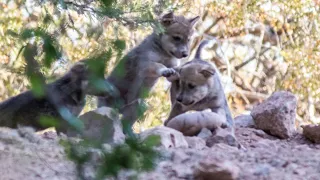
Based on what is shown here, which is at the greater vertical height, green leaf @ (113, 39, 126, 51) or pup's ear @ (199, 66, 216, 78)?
green leaf @ (113, 39, 126, 51)

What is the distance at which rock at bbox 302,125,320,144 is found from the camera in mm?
6477

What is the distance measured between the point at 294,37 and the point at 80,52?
5790 mm

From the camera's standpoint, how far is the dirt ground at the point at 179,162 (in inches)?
165

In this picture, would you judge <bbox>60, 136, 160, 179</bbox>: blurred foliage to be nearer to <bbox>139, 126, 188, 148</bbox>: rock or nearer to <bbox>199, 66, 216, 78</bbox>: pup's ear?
<bbox>139, 126, 188, 148</bbox>: rock

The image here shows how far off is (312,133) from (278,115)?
0.37 m

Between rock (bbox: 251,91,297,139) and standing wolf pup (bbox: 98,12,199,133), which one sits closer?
rock (bbox: 251,91,297,139)

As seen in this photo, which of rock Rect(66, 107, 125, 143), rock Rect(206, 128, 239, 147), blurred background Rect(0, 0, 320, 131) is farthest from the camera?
blurred background Rect(0, 0, 320, 131)

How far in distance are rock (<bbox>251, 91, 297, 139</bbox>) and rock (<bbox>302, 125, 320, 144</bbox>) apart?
0.23 metres

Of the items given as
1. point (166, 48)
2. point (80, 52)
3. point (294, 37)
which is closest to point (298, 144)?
point (166, 48)

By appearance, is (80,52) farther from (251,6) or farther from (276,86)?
(276,86)

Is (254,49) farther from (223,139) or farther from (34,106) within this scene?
(223,139)

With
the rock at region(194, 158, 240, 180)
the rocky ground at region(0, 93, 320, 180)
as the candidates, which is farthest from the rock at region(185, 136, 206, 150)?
the rock at region(194, 158, 240, 180)

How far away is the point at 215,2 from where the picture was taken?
12.7 m

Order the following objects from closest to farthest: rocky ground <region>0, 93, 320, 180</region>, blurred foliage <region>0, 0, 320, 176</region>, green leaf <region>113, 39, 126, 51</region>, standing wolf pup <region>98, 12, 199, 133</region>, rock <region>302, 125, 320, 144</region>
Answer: green leaf <region>113, 39, 126, 51</region>, rocky ground <region>0, 93, 320, 180</region>, rock <region>302, 125, 320, 144</region>, standing wolf pup <region>98, 12, 199, 133</region>, blurred foliage <region>0, 0, 320, 176</region>
